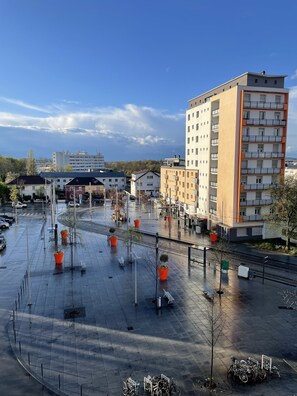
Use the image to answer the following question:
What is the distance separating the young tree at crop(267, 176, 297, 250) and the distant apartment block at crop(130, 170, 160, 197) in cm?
5376

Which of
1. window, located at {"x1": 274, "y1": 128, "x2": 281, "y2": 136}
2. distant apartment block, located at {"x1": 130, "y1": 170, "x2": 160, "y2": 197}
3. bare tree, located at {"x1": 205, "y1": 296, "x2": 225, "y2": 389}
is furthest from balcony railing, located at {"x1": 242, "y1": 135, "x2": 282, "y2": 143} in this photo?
distant apartment block, located at {"x1": 130, "y1": 170, "x2": 160, "y2": 197}

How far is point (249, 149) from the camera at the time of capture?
40125 mm

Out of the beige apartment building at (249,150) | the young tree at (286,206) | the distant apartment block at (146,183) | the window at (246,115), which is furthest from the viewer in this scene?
the distant apartment block at (146,183)

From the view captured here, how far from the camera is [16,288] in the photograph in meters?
23.3

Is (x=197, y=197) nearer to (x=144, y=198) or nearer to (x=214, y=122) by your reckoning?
(x=214, y=122)

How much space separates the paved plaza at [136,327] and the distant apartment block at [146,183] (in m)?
60.1

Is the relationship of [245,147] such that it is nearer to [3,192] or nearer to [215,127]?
[215,127]

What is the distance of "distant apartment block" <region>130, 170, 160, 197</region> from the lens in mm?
89125

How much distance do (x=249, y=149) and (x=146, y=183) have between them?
171ft

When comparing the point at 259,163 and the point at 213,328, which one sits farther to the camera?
the point at 259,163

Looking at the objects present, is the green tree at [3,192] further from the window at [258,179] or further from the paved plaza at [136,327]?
the window at [258,179]

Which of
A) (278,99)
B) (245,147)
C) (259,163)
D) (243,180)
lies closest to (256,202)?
(243,180)

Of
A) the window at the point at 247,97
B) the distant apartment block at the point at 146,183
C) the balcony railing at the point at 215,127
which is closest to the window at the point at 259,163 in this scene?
the balcony railing at the point at 215,127

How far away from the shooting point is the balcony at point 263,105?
1534 inches
